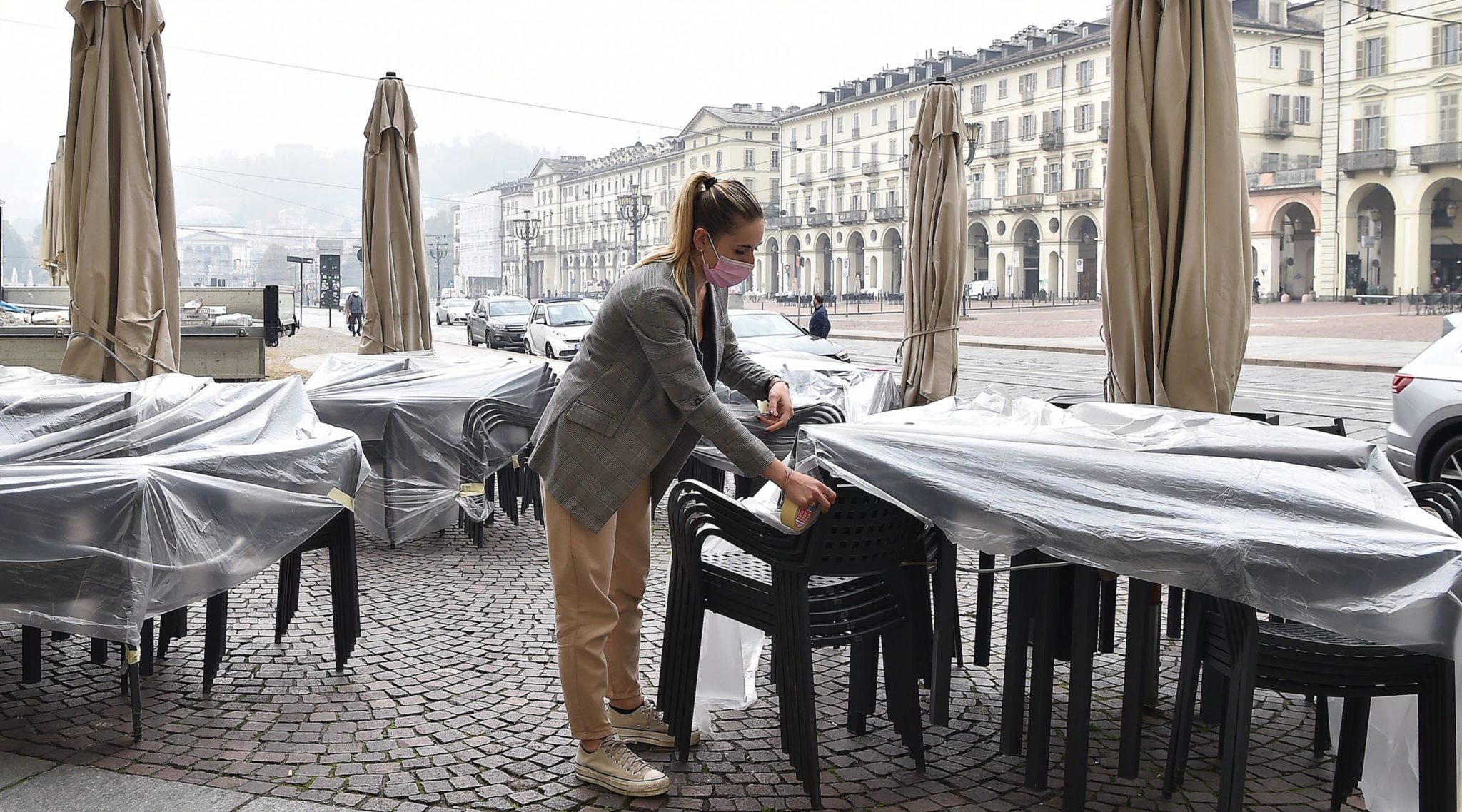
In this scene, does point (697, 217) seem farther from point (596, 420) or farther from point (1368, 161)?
point (1368, 161)

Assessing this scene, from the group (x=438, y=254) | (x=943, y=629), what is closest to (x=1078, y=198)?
(x=438, y=254)

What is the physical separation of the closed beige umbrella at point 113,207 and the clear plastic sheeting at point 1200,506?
3880 millimetres

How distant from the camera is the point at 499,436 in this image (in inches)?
269

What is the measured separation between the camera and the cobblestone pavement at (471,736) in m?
3.22

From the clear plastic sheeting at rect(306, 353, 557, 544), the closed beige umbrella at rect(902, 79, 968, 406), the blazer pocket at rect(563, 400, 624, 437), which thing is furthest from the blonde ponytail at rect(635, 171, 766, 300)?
the closed beige umbrella at rect(902, 79, 968, 406)

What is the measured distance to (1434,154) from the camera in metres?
46.0

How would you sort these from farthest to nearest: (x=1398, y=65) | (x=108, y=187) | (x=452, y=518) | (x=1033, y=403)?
(x=1398, y=65), (x=452, y=518), (x=108, y=187), (x=1033, y=403)

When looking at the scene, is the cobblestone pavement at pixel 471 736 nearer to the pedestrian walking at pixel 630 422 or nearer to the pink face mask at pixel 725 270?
the pedestrian walking at pixel 630 422

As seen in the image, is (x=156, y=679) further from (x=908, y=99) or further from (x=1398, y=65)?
(x=908, y=99)

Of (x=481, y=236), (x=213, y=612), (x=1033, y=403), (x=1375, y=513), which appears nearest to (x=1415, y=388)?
(x=1033, y=403)

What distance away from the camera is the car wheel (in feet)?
25.3

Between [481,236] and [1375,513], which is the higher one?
[481,236]

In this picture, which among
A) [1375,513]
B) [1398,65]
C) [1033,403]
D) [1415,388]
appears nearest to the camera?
[1375,513]

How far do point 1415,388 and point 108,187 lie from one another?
8.53 metres
